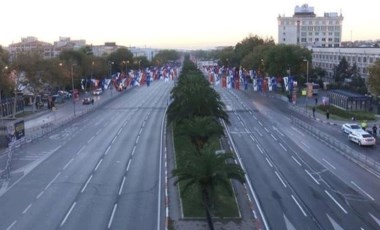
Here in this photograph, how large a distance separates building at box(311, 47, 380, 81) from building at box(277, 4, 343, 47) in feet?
163

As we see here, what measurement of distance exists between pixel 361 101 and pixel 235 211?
4710 centimetres

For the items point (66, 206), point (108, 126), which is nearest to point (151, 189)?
point (66, 206)

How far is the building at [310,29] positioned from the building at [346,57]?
49.7 metres

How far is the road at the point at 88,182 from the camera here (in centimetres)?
2666

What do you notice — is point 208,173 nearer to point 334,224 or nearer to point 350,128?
point 334,224

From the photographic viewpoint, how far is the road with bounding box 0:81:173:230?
87.5 feet

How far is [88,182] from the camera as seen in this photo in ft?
111

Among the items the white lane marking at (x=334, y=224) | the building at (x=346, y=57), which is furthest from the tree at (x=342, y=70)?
the white lane marking at (x=334, y=224)

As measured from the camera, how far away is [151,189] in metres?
32.1

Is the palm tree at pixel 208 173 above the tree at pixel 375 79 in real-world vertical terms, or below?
below

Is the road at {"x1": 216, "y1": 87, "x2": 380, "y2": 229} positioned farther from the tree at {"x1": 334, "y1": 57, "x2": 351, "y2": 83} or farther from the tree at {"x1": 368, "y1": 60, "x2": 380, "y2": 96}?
the tree at {"x1": 334, "y1": 57, "x2": 351, "y2": 83}

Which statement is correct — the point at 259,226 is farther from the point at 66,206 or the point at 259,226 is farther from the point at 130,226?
the point at 66,206

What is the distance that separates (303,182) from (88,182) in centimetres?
1432

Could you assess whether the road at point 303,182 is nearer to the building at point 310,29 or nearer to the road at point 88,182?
the road at point 88,182
